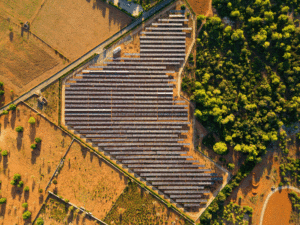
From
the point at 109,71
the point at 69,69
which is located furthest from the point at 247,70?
the point at 69,69

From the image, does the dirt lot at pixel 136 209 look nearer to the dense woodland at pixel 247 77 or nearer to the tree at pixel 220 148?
the dense woodland at pixel 247 77

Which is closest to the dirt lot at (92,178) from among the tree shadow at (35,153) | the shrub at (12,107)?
the tree shadow at (35,153)

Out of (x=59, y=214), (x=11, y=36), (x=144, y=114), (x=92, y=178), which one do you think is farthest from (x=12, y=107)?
(x=144, y=114)

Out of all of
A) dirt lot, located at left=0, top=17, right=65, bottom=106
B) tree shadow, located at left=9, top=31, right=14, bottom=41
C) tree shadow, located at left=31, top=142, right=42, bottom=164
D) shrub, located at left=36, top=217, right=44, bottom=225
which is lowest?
shrub, located at left=36, top=217, right=44, bottom=225

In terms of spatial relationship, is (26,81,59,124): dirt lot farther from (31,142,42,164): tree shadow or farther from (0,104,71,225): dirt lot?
(31,142,42,164): tree shadow

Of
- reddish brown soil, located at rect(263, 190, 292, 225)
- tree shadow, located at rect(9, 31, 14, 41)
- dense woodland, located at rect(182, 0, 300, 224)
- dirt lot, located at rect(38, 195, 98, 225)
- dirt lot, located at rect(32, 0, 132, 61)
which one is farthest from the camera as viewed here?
reddish brown soil, located at rect(263, 190, 292, 225)

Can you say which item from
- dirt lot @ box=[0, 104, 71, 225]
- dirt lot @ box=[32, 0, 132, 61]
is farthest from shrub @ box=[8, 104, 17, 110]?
dirt lot @ box=[32, 0, 132, 61]

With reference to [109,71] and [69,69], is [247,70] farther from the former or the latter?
[69,69]
